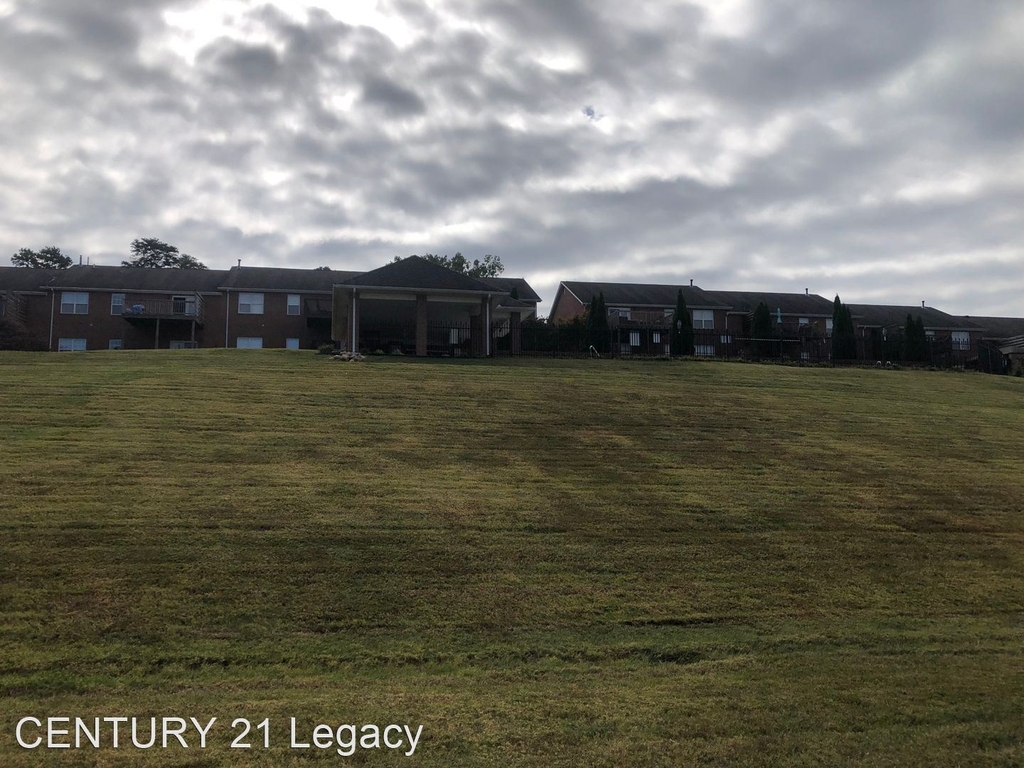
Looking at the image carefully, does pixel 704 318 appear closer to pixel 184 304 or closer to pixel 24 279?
pixel 184 304

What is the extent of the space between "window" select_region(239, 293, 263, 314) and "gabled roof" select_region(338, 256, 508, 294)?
14784 mm

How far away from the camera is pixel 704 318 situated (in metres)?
45.9

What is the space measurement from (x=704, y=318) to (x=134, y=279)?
33356mm

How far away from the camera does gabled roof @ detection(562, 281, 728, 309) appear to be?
4591 cm

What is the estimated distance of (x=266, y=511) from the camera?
9242mm

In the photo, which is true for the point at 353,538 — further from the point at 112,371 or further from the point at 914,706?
the point at 112,371

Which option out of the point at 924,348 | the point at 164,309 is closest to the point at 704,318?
the point at 924,348

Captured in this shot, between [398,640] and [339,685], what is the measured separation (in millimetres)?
890

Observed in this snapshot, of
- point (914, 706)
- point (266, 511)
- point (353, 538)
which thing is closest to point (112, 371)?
→ point (266, 511)

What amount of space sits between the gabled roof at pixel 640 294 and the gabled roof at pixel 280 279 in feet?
49.7

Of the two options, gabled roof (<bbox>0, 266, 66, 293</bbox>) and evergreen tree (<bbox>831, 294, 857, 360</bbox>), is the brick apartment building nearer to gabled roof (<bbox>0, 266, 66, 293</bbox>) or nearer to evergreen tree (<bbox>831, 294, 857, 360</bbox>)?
gabled roof (<bbox>0, 266, 66, 293</bbox>)

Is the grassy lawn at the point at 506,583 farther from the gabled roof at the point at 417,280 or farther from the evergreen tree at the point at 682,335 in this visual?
the evergreen tree at the point at 682,335

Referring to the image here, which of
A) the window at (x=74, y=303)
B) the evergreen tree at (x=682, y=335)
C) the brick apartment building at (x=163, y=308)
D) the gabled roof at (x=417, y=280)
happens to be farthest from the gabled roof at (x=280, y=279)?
the evergreen tree at (x=682, y=335)

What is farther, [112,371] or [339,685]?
[112,371]
